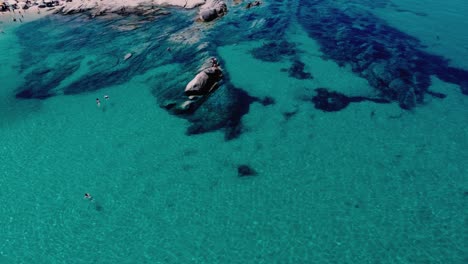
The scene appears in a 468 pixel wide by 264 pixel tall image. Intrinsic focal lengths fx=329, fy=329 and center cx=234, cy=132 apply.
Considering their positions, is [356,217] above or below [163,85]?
below

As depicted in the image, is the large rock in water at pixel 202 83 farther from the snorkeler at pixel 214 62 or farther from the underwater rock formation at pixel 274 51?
the underwater rock formation at pixel 274 51

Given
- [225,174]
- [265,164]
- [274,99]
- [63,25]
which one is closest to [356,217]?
[265,164]

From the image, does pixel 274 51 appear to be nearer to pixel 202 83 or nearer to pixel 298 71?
pixel 298 71

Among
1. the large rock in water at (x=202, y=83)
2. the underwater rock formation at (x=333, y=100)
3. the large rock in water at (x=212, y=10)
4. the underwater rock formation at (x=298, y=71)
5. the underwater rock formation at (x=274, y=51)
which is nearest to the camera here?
the underwater rock formation at (x=333, y=100)

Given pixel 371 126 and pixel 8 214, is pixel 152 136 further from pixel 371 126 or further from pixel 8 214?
pixel 371 126

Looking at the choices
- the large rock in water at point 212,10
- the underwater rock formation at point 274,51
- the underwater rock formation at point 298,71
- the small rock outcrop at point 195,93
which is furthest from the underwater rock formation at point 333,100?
the large rock in water at point 212,10

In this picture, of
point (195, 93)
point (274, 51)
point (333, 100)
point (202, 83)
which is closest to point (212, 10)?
point (274, 51)

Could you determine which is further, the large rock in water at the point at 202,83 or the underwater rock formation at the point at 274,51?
the underwater rock formation at the point at 274,51
